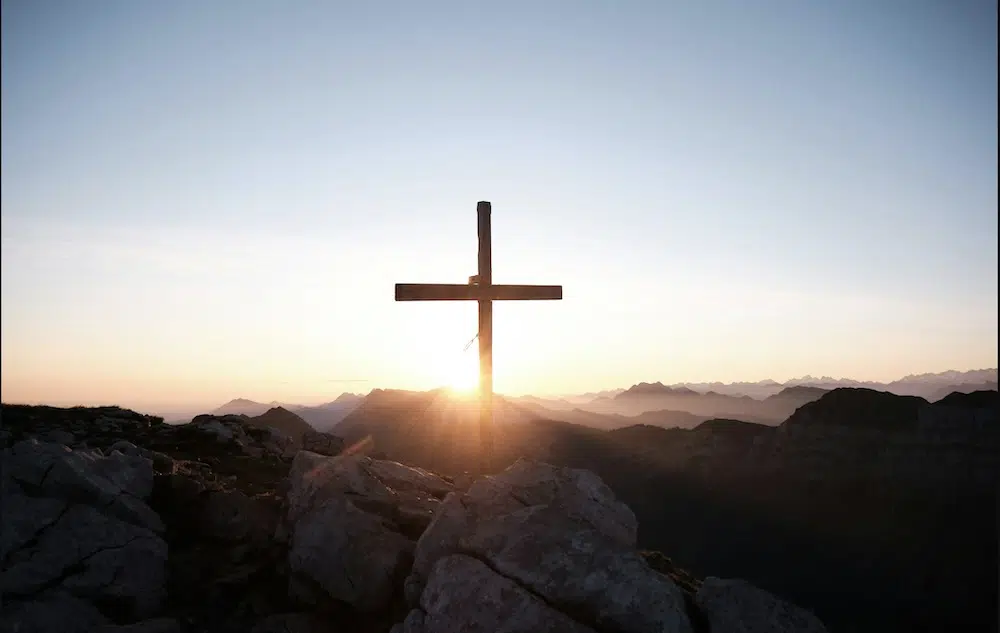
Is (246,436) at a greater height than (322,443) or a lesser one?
greater

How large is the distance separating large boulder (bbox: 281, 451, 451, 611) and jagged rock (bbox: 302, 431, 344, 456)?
15.1 feet

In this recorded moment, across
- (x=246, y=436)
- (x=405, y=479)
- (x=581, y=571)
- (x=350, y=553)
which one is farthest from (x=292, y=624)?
(x=246, y=436)

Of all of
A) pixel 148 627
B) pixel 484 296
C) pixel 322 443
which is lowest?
pixel 148 627

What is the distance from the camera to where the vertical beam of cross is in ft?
37.4

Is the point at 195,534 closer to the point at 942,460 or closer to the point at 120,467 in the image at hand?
the point at 120,467

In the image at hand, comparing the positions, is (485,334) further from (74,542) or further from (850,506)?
(850,506)

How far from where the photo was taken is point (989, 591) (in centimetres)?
4362

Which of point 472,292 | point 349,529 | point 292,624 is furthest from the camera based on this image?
point 472,292

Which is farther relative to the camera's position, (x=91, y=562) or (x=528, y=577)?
(x=91, y=562)

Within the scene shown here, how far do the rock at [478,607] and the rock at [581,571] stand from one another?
186 millimetres

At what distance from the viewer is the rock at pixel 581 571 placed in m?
6.59

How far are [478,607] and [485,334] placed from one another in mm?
5794

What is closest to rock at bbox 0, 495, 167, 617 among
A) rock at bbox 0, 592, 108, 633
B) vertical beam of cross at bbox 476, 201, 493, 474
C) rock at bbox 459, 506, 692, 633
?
rock at bbox 0, 592, 108, 633

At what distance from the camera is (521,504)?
844cm
